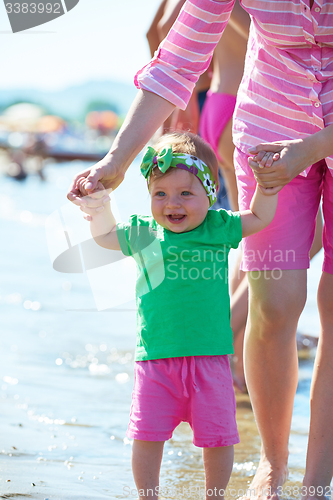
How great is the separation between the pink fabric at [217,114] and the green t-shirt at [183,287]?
129 cm

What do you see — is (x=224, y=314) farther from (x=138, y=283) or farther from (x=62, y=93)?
A: (x=62, y=93)

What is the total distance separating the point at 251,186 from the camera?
73.3 inches

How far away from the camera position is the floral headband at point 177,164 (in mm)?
1701

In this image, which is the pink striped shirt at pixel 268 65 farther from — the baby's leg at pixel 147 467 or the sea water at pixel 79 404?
the baby's leg at pixel 147 467

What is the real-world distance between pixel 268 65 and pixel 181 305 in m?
0.79

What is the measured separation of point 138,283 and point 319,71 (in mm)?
818

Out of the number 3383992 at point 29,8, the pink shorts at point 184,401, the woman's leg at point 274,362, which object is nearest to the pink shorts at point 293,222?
the woman's leg at point 274,362

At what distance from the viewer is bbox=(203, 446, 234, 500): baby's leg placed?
161cm

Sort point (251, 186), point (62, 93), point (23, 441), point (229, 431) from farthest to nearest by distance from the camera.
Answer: point (62, 93) < point (23, 441) < point (251, 186) < point (229, 431)

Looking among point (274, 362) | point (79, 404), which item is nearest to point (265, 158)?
point (274, 362)

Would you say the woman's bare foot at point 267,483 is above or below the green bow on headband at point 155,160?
below

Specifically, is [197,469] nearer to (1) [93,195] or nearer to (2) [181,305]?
(2) [181,305]

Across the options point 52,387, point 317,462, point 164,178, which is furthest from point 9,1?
point 317,462

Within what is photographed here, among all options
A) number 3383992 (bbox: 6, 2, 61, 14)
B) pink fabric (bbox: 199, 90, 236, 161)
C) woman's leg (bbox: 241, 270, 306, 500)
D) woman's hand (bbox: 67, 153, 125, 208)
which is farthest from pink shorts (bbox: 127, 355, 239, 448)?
number 3383992 (bbox: 6, 2, 61, 14)
